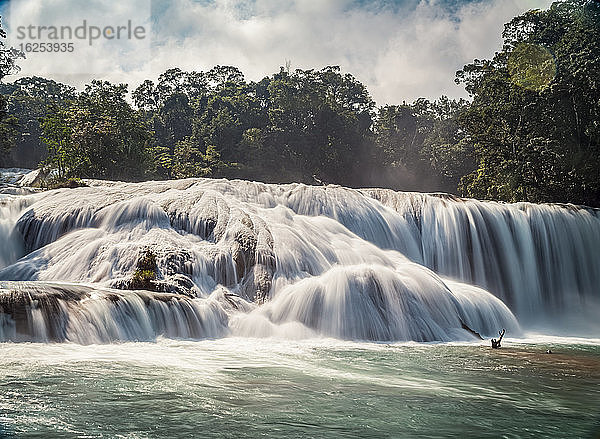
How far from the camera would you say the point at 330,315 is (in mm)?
11586

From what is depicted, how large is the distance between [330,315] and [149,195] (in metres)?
7.31

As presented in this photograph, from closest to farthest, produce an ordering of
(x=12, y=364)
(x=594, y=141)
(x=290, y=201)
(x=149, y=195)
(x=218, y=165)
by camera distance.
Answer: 1. (x=12, y=364)
2. (x=149, y=195)
3. (x=290, y=201)
4. (x=594, y=141)
5. (x=218, y=165)

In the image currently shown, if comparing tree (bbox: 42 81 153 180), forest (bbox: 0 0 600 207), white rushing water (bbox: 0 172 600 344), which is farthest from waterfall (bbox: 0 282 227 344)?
tree (bbox: 42 81 153 180)

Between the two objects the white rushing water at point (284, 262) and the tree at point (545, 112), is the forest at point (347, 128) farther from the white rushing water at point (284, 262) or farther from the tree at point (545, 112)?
the white rushing water at point (284, 262)

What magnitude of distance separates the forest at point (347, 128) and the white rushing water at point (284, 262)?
625 cm

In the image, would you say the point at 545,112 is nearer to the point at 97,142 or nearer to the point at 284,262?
the point at 284,262

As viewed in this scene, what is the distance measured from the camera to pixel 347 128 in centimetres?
4775

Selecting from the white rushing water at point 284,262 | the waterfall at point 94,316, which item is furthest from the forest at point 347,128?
the waterfall at point 94,316

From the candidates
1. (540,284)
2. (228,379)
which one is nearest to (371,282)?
(228,379)

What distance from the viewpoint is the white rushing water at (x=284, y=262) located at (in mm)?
10328

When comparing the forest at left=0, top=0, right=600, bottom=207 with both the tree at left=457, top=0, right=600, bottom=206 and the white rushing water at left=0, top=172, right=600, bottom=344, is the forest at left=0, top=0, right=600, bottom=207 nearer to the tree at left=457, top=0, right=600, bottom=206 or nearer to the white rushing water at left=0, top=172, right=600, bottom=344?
the tree at left=457, top=0, right=600, bottom=206

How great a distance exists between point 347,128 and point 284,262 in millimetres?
35502

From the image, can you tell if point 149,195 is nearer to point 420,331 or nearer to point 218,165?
point 420,331

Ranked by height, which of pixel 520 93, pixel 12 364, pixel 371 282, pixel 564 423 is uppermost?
pixel 520 93
